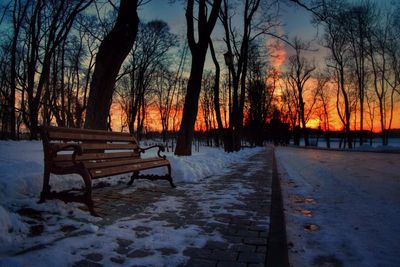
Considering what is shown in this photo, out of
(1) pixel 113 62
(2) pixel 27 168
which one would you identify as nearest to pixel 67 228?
(2) pixel 27 168

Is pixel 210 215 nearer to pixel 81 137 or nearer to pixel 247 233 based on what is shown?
pixel 247 233

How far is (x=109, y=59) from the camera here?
7688 mm

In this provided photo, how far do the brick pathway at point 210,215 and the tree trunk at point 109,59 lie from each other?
6.47 feet

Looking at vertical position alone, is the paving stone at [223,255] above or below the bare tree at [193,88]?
below

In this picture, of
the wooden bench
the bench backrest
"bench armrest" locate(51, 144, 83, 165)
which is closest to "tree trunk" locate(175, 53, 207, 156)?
the bench backrest

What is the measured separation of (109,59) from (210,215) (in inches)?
180

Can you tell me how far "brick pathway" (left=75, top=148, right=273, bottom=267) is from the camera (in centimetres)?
302

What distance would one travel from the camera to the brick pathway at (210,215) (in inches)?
119

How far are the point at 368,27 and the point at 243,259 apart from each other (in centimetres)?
3832

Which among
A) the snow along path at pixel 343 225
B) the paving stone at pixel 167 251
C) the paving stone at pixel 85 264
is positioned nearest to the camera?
the paving stone at pixel 85 264

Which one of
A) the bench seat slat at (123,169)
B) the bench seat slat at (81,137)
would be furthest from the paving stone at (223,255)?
the bench seat slat at (81,137)

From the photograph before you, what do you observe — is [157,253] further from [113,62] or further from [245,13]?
Result: [245,13]

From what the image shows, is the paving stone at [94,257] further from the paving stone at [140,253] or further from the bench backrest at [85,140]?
the bench backrest at [85,140]

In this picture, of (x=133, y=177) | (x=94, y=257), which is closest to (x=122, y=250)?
(x=94, y=257)
